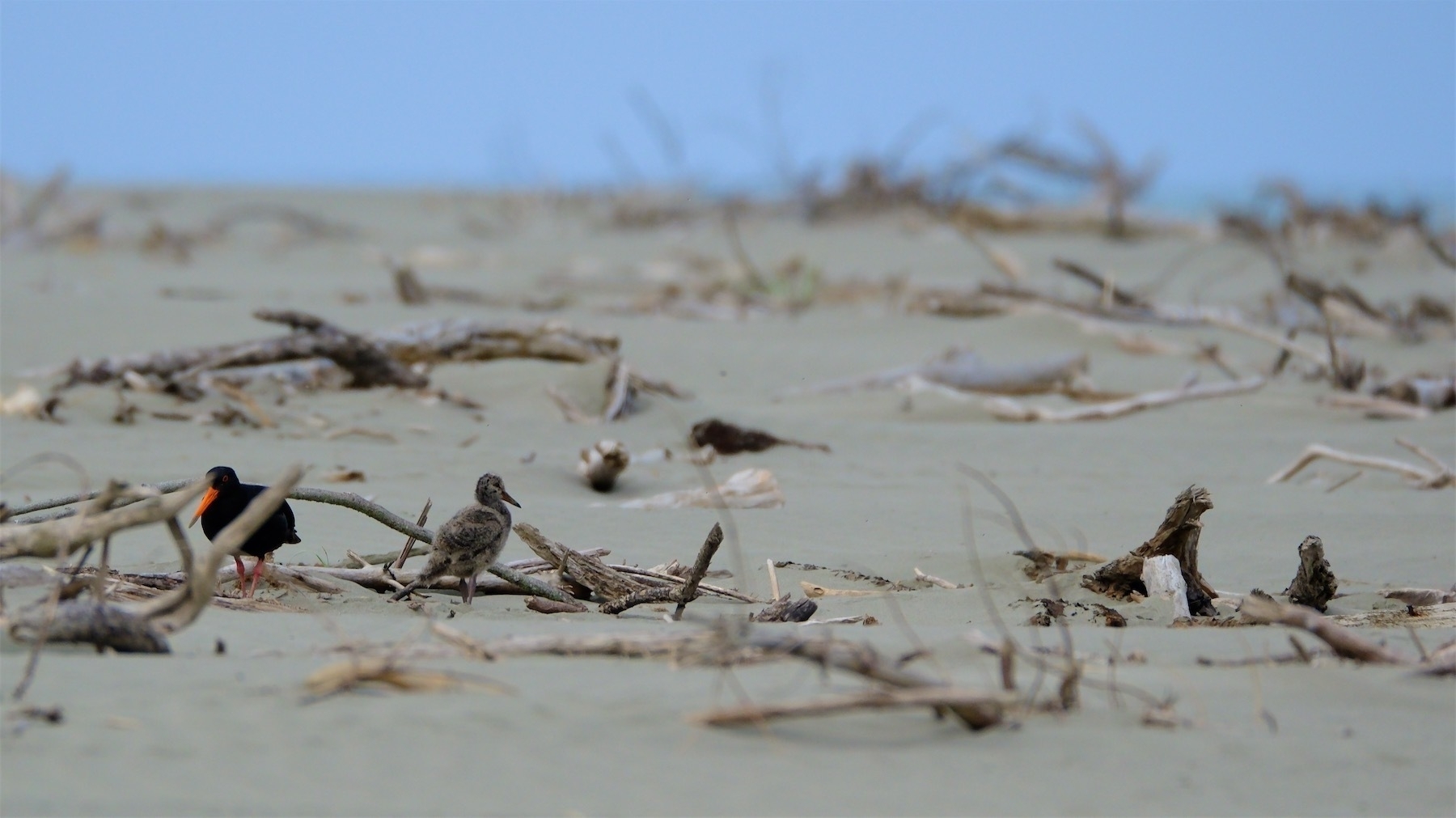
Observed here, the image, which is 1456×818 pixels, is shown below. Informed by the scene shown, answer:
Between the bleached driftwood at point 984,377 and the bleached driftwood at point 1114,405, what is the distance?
0.33 meters

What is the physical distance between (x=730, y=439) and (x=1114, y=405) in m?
2.25

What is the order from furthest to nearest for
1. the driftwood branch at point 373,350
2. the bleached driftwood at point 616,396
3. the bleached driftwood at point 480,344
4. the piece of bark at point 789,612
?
the bleached driftwood at point 480,344, the bleached driftwood at point 616,396, the driftwood branch at point 373,350, the piece of bark at point 789,612

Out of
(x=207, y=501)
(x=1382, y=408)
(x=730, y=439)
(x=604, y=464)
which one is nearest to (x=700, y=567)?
(x=207, y=501)

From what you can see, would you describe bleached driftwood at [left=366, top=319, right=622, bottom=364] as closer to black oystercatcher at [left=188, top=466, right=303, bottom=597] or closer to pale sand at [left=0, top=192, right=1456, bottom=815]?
pale sand at [left=0, top=192, right=1456, bottom=815]

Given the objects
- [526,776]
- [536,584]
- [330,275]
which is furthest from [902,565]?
[330,275]

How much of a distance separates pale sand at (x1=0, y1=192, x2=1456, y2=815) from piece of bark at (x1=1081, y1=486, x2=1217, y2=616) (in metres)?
0.13

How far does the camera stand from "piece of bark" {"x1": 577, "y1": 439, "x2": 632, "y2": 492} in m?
5.60

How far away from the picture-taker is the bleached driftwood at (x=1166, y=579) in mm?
3860

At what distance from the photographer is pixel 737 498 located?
5.45m

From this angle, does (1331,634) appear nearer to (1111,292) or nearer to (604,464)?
(604,464)

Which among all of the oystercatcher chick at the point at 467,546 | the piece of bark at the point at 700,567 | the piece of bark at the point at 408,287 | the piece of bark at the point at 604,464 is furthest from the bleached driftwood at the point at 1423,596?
the piece of bark at the point at 408,287

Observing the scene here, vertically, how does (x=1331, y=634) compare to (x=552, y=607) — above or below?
above

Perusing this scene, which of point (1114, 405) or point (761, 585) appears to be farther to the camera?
point (1114, 405)

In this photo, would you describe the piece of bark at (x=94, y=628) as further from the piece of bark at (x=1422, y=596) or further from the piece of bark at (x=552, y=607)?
the piece of bark at (x=1422, y=596)
